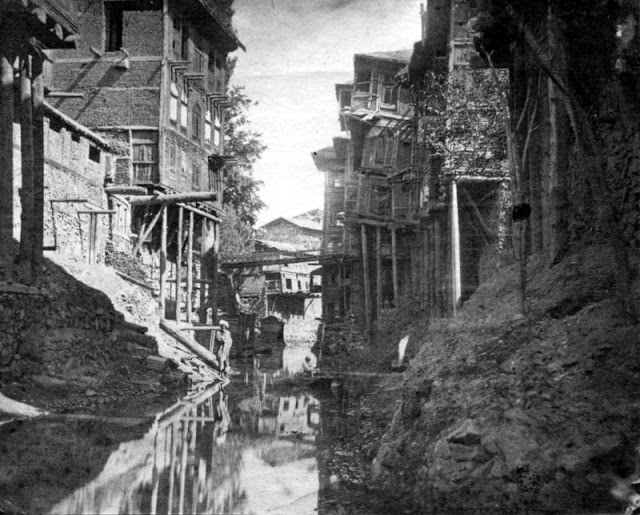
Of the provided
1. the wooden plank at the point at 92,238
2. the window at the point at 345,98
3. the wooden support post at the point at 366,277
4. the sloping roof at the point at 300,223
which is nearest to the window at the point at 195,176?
the wooden plank at the point at 92,238

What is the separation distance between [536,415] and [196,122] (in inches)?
994

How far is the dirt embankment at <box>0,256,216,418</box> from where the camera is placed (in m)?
10.2

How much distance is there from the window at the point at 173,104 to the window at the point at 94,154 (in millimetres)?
4831

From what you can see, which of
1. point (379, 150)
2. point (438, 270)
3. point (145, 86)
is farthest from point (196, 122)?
point (438, 270)

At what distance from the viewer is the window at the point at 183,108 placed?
26.7 metres

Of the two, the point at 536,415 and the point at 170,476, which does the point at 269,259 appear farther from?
the point at 536,415

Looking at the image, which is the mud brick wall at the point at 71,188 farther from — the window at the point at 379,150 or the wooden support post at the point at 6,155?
the window at the point at 379,150

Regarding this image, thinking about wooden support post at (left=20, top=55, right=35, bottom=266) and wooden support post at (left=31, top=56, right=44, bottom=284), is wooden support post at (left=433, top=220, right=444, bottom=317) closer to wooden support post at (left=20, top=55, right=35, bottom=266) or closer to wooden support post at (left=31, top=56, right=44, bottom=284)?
wooden support post at (left=31, top=56, right=44, bottom=284)

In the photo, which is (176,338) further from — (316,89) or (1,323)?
(316,89)

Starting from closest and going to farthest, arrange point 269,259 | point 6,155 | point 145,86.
A: 1. point 6,155
2. point 145,86
3. point 269,259

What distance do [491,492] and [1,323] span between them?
810 centimetres

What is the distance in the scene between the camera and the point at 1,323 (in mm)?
9359

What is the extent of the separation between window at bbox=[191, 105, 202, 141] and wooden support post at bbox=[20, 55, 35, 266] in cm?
1680

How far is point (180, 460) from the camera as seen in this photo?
727 centimetres
